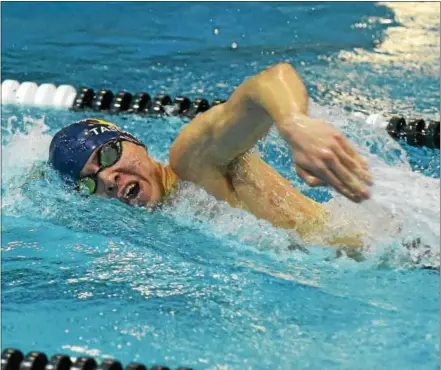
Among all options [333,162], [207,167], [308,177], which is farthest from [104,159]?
[333,162]

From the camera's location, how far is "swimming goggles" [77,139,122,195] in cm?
269

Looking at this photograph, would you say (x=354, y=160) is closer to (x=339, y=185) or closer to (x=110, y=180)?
(x=339, y=185)

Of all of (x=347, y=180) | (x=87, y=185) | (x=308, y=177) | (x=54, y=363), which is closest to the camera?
(x=347, y=180)

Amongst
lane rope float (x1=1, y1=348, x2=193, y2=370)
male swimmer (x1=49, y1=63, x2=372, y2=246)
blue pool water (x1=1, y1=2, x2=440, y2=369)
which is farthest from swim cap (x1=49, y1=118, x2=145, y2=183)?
lane rope float (x1=1, y1=348, x2=193, y2=370)

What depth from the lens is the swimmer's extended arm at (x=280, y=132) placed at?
5.56 ft

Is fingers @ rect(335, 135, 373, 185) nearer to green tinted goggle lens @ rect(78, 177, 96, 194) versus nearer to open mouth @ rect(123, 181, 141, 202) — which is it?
open mouth @ rect(123, 181, 141, 202)

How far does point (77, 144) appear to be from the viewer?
2762 millimetres

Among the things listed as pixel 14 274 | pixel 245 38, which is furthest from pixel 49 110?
pixel 14 274

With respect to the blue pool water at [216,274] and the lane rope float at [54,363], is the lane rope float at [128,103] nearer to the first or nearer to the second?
the blue pool water at [216,274]

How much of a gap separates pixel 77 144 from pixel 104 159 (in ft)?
0.37

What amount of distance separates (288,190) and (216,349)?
59 cm

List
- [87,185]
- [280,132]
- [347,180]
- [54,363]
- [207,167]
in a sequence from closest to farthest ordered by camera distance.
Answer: [347,180] < [280,132] < [54,363] < [207,167] < [87,185]

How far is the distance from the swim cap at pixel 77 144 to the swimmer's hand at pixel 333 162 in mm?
1088

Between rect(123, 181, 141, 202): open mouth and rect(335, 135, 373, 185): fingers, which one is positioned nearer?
rect(335, 135, 373, 185): fingers
